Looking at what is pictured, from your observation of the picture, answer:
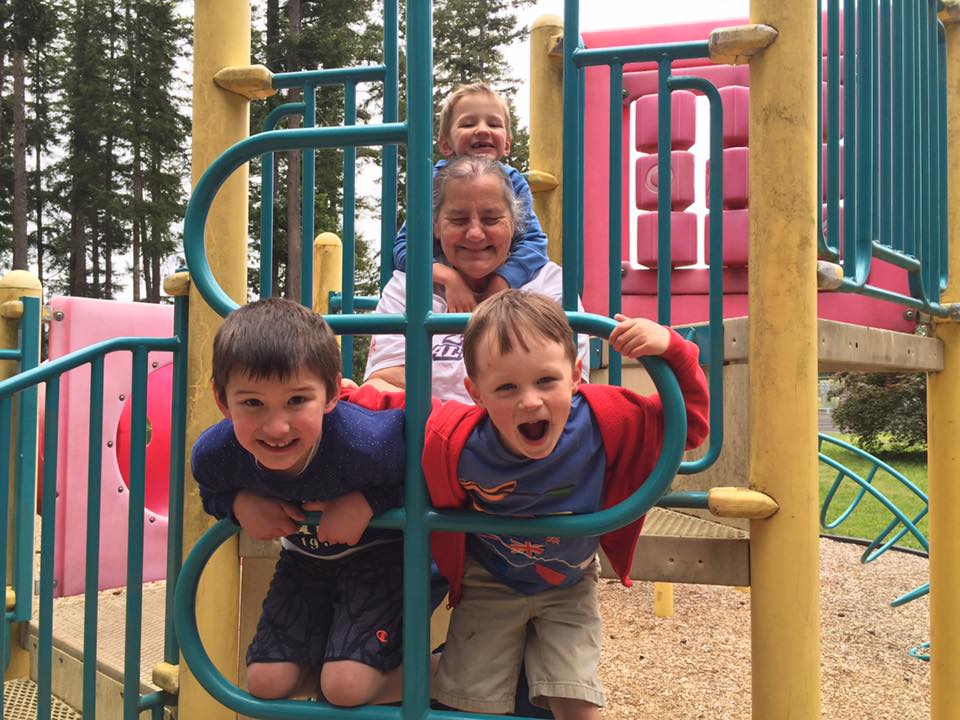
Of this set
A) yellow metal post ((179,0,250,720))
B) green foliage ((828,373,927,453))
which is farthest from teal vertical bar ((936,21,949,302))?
green foliage ((828,373,927,453))

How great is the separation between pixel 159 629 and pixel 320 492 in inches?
83.5

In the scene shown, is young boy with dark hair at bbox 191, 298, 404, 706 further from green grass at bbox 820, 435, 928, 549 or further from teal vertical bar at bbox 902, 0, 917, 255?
green grass at bbox 820, 435, 928, 549

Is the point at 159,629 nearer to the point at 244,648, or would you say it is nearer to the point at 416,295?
the point at 244,648

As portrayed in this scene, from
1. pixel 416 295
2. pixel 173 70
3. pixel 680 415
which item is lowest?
pixel 680 415

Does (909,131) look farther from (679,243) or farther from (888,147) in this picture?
(679,243)

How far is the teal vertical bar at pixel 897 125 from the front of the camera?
2457 millimetres

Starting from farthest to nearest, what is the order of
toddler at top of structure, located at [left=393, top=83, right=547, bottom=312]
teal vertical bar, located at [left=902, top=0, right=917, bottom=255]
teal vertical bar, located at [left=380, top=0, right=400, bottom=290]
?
teal vertical bar, located at [left=902, top=0, right=917, bottom=255] < teal vertical bar, located at [left=380, top=0, right=400, bottom=290] < toddler at top of structure, located at [left=393, top=83, right=547, bottom=312]

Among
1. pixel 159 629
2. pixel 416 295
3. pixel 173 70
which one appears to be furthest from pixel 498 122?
pixel 173 70

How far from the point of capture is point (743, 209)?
3826 millimetres

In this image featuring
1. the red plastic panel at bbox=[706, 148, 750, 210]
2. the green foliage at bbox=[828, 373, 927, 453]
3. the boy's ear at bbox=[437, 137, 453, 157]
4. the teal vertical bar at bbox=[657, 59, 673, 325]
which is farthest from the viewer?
the green foliage at bbox=[828, 373, 927, 453]

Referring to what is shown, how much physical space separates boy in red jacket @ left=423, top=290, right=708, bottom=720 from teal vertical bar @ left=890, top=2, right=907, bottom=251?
1.41 metres

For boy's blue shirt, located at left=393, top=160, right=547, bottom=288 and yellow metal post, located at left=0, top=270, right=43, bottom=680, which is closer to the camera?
boy's blue shirt, located at left=393, top=160, right=547, bottom=288

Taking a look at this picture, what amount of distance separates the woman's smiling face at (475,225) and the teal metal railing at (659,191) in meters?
0.20

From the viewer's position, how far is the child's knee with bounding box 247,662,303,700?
4.89 feet
